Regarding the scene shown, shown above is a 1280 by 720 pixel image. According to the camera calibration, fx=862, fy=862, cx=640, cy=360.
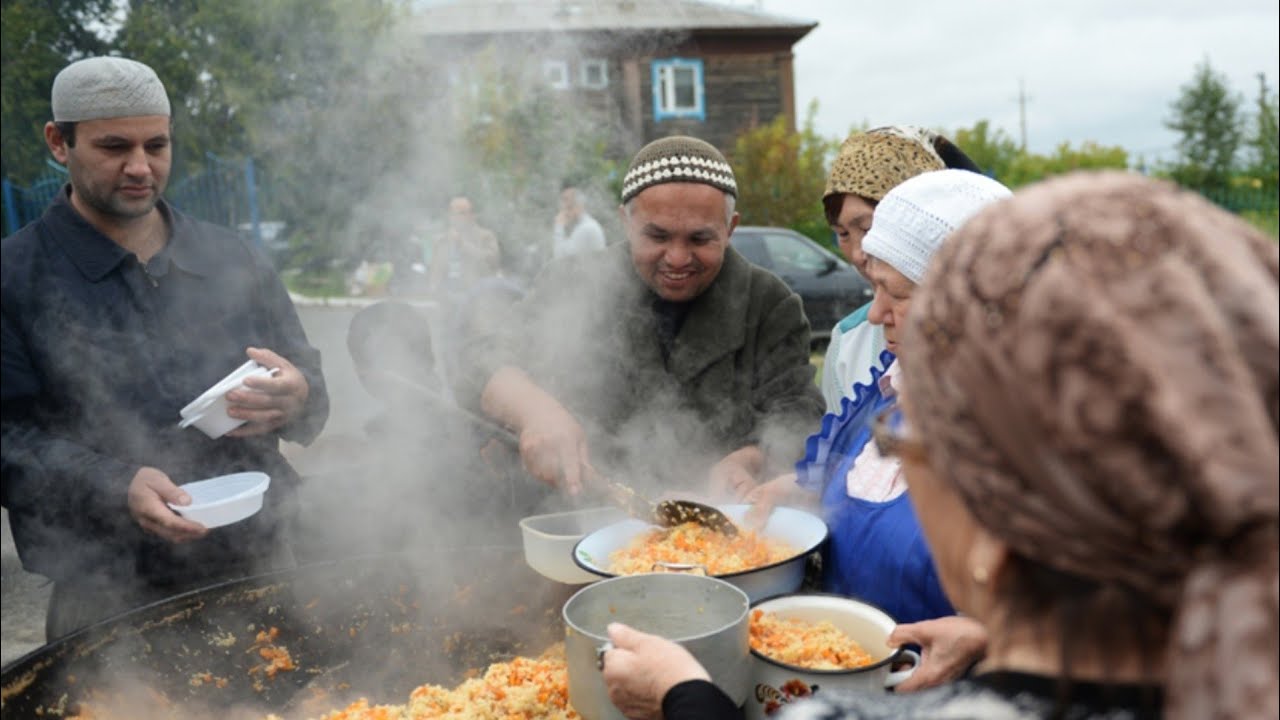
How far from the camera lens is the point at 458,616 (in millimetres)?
2451

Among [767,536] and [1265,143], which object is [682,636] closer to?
[767,536]

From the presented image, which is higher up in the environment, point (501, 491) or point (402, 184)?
point (402, 184)

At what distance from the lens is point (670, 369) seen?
288 cm

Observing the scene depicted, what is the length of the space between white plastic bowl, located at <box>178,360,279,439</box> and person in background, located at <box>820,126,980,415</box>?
177 centimetres

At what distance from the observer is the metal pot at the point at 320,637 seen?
6.92 ft

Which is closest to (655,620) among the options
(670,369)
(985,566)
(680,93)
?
(985,566)

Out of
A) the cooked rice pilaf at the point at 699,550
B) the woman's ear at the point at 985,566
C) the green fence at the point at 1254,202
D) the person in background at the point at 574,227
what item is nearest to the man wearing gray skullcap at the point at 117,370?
the cooked rice pilaf at the point at 699,550

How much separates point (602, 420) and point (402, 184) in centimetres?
308

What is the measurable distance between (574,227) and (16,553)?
225 inches

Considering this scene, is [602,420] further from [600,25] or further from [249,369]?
[600,25]

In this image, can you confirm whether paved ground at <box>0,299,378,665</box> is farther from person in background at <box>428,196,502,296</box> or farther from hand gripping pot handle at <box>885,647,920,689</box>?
hand gripping pot handle at <box>885,647,920,689</box>

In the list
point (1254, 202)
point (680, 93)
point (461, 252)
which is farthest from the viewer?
point (680, 93)

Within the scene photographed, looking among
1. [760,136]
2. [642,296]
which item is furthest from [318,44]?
[760,136]

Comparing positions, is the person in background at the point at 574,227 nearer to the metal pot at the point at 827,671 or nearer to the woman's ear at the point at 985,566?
the metal pot at the point at 827,671
